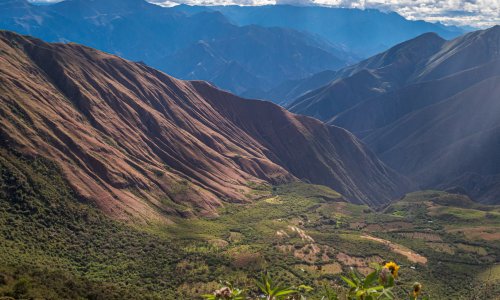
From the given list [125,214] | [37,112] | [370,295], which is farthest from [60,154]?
[370,295]

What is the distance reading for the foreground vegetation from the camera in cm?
10888

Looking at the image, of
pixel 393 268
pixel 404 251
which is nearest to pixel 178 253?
pixel 404 251

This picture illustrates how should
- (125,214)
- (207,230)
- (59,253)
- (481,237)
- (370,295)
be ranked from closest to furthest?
(370,295) < (59,253) < (125,214) < (207,230) < (481,237)

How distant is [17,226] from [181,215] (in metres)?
72.7

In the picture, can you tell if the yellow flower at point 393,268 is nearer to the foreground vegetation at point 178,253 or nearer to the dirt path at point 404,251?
the foreground vegetation at point 178,253

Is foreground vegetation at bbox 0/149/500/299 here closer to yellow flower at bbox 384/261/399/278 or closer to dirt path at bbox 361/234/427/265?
dirt path at bbox 361/234/427/265

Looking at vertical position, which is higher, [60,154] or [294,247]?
[60,154]

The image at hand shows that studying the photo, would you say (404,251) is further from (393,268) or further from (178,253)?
(393,268)

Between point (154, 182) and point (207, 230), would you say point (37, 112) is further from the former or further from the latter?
point (207, 230)

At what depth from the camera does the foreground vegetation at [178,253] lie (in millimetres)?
108875

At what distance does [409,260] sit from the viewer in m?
158

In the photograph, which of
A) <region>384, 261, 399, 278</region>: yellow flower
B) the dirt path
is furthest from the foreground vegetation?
<region>384, 261, 399, 278</region>: yellow flower

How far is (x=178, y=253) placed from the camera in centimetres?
13912

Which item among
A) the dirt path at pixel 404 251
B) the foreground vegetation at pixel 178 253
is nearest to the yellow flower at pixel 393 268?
the foreground vegetation at pixel 178 253
